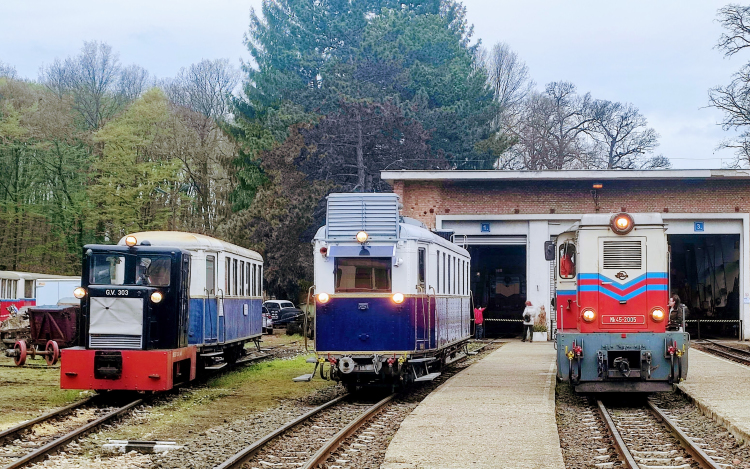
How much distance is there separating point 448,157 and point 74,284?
2067 cm

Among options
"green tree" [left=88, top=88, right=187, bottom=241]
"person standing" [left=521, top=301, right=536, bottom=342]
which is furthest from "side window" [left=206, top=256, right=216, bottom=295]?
"green tree" [left=88, top=88, right=187, bottom=241]

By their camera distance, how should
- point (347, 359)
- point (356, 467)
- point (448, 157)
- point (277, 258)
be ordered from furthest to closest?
point (448, 157), point (277, 258), point (347, 359), point (356, 467)

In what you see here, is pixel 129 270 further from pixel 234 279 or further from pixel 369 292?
pixel 234 279

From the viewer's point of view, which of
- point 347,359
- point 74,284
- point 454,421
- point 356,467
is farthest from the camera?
point 74,284

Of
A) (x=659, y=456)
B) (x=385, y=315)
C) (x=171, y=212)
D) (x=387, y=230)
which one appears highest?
(x=171, y=212)

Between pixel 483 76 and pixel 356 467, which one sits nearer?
pixel 356 467

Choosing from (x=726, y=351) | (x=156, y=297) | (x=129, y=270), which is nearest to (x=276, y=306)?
(x=726, y=351)

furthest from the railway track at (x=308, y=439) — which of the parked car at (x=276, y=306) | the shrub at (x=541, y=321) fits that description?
the parked car at (x=276, y=306)

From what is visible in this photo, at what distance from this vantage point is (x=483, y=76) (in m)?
49.0

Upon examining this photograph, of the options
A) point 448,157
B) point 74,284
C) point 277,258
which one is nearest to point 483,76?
point 448,157

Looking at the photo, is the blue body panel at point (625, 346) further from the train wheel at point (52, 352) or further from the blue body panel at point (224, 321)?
the train wheel at point (52, 352)

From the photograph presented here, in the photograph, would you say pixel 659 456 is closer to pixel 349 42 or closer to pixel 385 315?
pixel 385 315

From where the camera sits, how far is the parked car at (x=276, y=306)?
41438 millimetres

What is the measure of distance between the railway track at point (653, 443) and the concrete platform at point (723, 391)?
514mm
